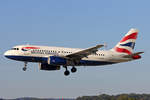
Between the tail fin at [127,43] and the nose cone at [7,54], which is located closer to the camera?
the nose cone at [7,54]

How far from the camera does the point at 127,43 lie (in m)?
75.2

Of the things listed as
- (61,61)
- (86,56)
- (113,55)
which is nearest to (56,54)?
(61,61)

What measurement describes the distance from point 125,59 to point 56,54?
14.8 meters

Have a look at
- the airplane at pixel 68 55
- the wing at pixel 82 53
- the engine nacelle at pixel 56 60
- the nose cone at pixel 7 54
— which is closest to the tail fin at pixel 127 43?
the airplane at pixel 68 55

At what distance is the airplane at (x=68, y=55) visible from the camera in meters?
63.0

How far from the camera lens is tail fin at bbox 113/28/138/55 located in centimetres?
7337

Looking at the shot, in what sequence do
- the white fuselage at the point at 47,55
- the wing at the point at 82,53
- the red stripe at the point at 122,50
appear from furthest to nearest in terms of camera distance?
the red stripe at the point at 122,50 → the white fuselage at the point at 47,55 → the wing at the point at 82,53

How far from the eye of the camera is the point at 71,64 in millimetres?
66500

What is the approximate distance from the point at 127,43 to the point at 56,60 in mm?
19370

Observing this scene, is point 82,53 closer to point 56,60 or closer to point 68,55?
point 68,55

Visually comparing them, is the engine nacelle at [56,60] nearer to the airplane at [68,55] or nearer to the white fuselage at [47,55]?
the airplane at [68,55]

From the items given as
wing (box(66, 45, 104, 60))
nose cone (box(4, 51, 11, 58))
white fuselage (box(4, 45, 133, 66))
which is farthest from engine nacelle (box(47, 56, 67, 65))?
nose cone (box(4, 51, 11, 58))

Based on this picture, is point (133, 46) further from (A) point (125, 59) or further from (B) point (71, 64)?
(B) point (71, 64)

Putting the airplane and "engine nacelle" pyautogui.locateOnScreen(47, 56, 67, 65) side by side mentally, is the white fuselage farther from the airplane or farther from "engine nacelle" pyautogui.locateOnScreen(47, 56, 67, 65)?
"engine nacelle" pyautogui.locateOnScreen(47, 56, 67, 65)
